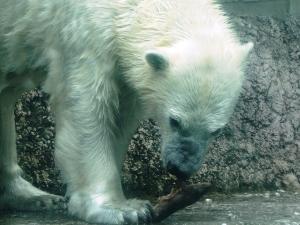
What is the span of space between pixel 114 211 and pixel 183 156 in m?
0.47

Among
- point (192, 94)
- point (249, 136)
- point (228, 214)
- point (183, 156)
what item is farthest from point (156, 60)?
point (249, 136)

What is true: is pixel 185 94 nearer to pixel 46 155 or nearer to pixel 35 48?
pixel 35 48

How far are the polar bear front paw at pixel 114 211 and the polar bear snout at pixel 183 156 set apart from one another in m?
0.28

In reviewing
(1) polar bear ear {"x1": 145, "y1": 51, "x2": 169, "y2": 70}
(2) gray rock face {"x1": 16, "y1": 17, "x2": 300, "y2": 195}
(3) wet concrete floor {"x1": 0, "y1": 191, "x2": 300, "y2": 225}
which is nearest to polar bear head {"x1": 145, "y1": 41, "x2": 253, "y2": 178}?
(1) polar bear ear {"x1": 145, "y1": 51, "x2": 169, "y2": 70}

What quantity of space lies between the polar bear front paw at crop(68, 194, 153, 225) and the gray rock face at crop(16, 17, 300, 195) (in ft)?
4.77

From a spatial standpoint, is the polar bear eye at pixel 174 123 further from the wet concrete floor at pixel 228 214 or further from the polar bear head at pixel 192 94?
the wet concrete floor at pixel 228 214

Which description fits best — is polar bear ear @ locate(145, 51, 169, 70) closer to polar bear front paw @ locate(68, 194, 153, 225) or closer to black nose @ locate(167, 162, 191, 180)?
black nose @ locate(167, 162, 191, 180)

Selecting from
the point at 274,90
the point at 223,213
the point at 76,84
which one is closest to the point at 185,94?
the point at 76,84

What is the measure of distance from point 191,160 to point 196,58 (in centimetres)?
51

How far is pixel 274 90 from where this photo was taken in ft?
23.0

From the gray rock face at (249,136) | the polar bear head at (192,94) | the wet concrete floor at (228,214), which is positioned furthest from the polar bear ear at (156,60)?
the gray rock face at (249,136)

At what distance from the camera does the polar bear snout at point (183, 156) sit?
197 inches

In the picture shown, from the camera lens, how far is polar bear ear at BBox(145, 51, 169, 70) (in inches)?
200

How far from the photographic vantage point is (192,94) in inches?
198
